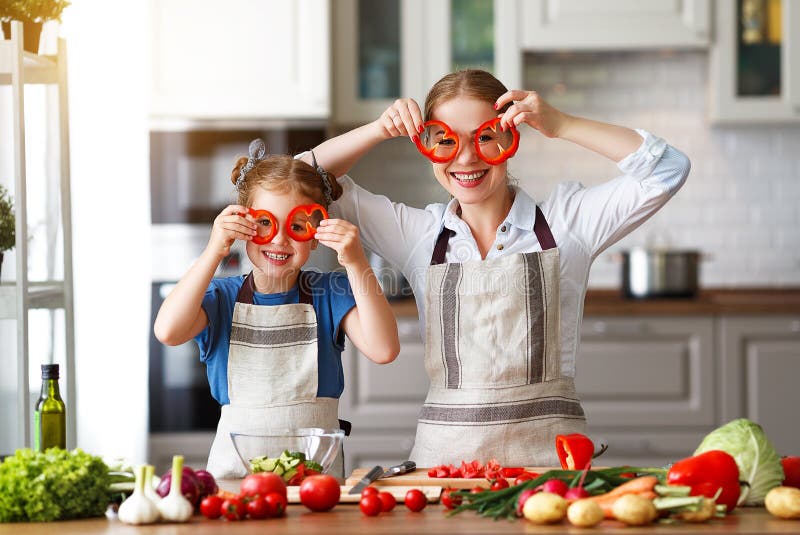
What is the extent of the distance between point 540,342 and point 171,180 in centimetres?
220

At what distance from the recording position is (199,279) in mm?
1698

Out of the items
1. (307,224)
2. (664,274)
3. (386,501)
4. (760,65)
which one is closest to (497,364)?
(307,224)

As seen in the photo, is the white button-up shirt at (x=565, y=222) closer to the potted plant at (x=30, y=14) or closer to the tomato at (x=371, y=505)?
the tomato at (x=371, y=505)

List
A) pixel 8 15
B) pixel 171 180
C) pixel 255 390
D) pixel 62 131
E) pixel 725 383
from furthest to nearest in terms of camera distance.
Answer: pixel 171 180 → pixel 725 383 → pixel 62 131 → pixel 8 15 → pixel 255 390

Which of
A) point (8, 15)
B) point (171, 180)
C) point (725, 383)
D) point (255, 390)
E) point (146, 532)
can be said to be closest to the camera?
point (146, 532)

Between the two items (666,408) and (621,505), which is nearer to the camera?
(621,505)

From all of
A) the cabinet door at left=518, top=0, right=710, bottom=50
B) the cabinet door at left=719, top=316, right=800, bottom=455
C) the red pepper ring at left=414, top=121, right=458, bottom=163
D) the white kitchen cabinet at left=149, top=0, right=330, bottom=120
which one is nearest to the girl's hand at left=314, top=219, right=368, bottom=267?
the red pepper ring at left=414, top=121, right=458, bottom=163

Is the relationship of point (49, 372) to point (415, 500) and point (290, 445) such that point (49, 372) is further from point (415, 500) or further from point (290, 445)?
point (415, 500)

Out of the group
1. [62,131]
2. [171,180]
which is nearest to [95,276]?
[171,180]

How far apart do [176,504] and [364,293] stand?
55 centimetres

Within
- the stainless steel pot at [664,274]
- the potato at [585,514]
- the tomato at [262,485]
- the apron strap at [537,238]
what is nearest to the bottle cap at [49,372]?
the tomato at [262,485]

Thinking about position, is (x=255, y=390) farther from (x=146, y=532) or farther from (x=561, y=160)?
(x=561, y=160)

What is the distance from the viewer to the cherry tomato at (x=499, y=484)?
141cm

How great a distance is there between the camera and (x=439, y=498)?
1451mm
